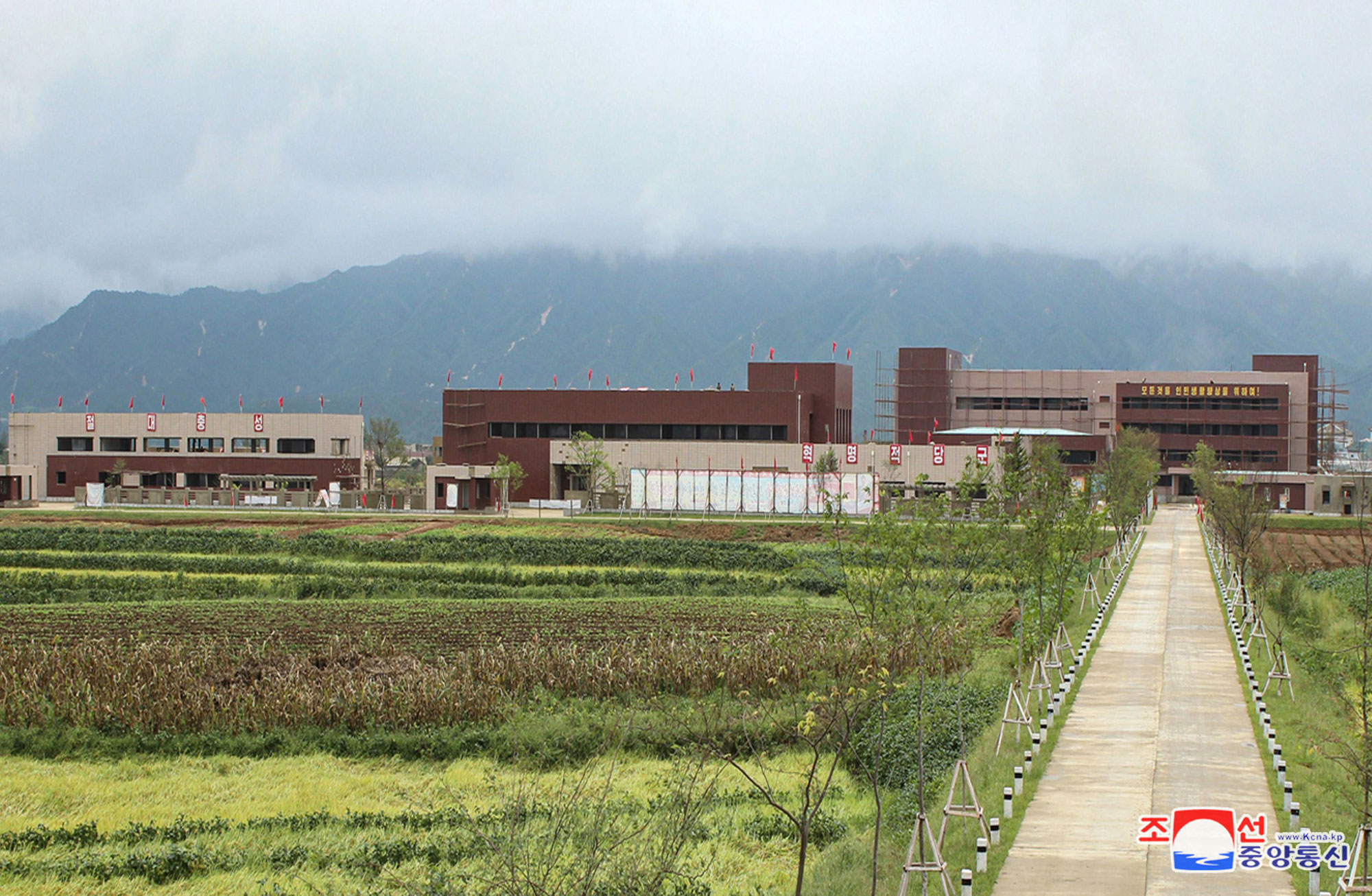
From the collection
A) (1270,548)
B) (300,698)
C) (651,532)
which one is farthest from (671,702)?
(1270,548)

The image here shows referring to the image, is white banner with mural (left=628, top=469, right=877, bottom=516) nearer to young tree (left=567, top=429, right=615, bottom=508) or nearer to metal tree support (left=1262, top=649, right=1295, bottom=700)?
young tree (left=567, top=429, right=615, bottom=508)

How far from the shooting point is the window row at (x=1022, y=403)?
13112 cm

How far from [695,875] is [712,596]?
28.1m

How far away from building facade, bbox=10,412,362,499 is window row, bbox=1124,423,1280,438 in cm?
7332

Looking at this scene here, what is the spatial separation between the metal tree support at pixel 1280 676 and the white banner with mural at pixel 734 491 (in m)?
47.5

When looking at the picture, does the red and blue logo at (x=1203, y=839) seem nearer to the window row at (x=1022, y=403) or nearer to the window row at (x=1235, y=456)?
the window row at (x=1235, y=456)

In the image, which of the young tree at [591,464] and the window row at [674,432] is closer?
the young tree at [591,464]

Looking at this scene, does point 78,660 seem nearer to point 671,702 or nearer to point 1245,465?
point 671,702

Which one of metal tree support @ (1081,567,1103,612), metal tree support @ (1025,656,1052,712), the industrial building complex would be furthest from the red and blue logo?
the industrial building complex

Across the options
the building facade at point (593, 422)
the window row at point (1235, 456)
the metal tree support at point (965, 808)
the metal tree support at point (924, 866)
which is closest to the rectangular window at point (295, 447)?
the building facade at point (593, 422)

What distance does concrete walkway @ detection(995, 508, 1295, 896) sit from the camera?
1591cm

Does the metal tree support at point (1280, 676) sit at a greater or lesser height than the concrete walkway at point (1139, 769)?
greater

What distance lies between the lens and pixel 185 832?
19609 mm

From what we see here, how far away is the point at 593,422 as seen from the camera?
88.2m
